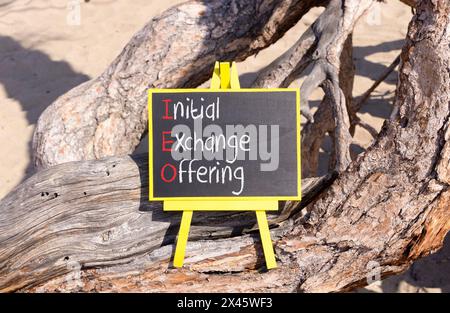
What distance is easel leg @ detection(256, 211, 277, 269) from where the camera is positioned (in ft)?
8.63

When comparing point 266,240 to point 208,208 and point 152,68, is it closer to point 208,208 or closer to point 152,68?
point 208,208

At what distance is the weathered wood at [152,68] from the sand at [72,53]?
37.9 inches

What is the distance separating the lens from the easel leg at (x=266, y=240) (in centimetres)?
263

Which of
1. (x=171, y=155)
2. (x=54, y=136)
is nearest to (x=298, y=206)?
(x=171, y=155)

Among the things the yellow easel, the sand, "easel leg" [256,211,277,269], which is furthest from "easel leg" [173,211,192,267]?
the sand

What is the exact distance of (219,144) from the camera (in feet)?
8.75

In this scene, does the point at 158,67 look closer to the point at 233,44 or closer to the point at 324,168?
the point at 233,44

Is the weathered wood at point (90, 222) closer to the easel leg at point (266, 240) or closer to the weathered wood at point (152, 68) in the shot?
the easel leg at point (266, 240)

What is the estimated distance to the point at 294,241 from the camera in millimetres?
2686

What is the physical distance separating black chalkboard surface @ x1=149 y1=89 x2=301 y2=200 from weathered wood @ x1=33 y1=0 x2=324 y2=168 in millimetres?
1076

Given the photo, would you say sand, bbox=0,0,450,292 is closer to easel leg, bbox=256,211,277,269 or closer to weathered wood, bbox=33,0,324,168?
weathered wood, bbox=33,0,324,168

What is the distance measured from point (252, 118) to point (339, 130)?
48 cm

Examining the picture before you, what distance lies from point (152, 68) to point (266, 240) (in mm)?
1437

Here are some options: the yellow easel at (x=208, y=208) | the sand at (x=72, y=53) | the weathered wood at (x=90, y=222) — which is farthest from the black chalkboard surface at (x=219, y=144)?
the sand at (x=72, y=53)
